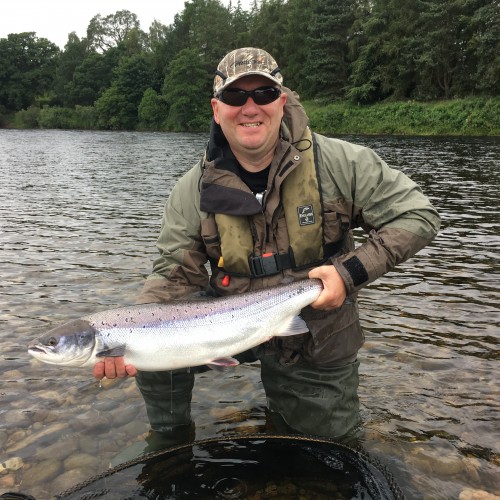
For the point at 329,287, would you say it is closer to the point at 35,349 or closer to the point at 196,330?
the point at 196,330

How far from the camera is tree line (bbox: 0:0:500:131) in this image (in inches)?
1757

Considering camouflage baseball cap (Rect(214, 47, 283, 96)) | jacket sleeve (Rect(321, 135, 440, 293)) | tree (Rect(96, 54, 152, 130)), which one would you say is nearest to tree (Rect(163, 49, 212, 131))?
tree (Rect(96, 54, 152, 130))

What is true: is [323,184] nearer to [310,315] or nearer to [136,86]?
[310,315]

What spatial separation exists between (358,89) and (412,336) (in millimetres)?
47845

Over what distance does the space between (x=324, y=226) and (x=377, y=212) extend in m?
0.39

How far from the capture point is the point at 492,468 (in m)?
3.95

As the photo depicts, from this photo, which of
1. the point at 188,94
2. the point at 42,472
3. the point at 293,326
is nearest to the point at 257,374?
the point at 293,326

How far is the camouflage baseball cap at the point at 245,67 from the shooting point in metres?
3.57

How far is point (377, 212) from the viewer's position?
363 centimetres

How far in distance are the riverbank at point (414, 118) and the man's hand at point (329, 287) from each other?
124ft

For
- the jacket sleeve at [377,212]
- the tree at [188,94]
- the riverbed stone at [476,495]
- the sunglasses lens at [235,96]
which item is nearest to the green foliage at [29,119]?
the tree at [188,94]

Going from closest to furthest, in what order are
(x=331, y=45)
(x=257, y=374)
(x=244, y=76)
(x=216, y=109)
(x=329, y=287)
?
(x=329, y=287) → (x=244, y=76) → (x=216, y=109) → (x=257, y=374) → (x=331, y=45)

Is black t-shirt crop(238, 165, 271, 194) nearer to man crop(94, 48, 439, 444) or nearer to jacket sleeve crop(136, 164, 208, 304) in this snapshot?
man crop(94, 48, 439, 444)

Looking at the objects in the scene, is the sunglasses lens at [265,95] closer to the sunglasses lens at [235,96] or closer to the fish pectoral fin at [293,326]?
the sunglasses lens at [235,96]
